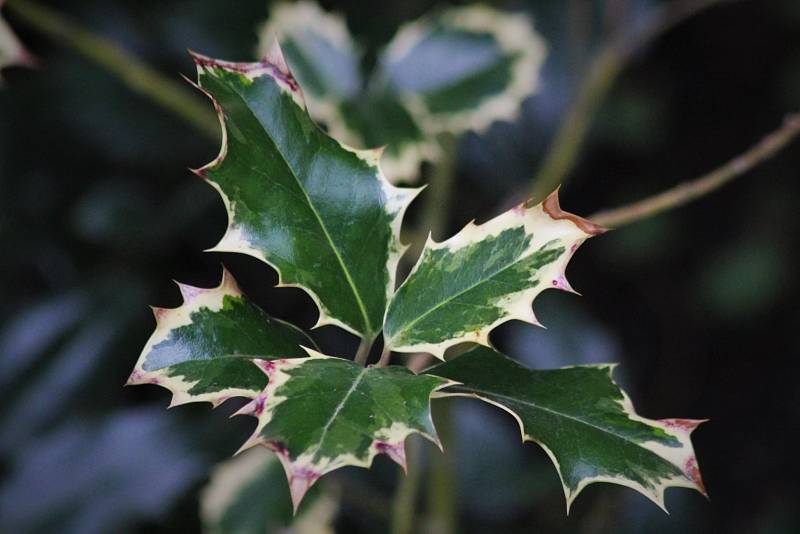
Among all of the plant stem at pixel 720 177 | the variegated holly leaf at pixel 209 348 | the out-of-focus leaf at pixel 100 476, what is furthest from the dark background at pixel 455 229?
the variegated holly leaf at pixel 209 348

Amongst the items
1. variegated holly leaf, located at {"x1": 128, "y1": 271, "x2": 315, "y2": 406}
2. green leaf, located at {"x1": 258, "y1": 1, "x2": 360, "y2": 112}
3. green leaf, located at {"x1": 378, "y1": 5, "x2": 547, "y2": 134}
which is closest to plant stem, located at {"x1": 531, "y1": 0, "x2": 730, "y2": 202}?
green leaf, located at {"x1": 378, "y1": 5, "x2": 547, "y2": 134}

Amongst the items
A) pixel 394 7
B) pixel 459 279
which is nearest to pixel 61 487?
pixel 459 279

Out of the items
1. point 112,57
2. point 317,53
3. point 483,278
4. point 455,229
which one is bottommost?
point 483,278

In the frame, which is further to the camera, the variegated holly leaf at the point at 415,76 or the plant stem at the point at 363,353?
the variegated holly leaf at the point at 415,76

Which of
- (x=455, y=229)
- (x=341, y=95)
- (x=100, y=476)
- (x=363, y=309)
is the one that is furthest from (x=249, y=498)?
(x=455, y=229)

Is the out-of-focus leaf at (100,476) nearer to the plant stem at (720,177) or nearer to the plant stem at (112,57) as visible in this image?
the plant stem at (112,57)

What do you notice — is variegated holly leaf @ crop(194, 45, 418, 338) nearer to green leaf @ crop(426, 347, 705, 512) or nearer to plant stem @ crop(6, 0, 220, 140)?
green leaf @ crop(426, 347, 705, 512)

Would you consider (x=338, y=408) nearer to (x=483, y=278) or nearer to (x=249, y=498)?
(x=483, y=278)
